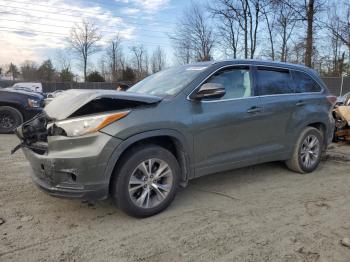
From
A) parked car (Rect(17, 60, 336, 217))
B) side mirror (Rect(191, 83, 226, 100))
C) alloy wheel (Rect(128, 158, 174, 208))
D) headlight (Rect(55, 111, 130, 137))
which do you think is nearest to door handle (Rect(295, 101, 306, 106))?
parked car (Rect(17, 60, 336, 217))

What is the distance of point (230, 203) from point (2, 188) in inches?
124

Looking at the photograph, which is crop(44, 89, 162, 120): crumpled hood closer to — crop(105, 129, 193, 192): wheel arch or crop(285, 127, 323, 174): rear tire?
crop(105, 129, 193, 192): wheel arch

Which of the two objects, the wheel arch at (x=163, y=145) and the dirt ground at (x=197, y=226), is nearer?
the dirt ground at (x=197, y=226)

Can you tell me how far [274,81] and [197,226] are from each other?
264 centimetres

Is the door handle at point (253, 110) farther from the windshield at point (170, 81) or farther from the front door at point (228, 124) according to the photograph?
the windshield at point (170, 81)

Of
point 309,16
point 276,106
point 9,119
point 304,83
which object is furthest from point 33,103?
point 309,16

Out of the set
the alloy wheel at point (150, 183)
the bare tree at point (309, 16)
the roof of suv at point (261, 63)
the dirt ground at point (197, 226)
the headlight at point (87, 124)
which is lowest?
the dirt ground at point (197, 226)

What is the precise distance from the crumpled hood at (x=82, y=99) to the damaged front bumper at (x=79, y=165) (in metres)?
0.34

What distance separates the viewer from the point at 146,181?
137 inches

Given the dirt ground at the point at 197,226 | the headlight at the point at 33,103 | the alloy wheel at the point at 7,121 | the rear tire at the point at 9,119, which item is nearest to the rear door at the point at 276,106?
the dirt ground at the point at 197,226

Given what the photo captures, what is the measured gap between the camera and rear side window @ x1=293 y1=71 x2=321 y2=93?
5.19 m

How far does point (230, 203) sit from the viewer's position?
401 centimetres

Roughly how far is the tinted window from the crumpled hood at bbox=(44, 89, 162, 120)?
989 mm

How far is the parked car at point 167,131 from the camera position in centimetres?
318
